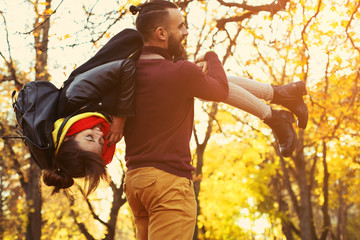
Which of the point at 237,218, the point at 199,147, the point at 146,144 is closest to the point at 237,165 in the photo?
the point at 237,218

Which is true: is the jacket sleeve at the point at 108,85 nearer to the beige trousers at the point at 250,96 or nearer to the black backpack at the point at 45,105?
the black backpack at the point at 45,105

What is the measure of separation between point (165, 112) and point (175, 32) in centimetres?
57

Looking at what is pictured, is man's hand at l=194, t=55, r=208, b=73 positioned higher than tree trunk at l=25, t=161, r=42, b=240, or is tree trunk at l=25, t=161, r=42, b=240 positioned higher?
man's hand at l=194, t=55, r=208, b=73

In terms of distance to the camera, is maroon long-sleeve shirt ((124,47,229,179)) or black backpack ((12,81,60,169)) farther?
maroon long-sleeve shirt ((124,47,229,179))

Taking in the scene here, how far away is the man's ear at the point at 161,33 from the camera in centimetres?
281

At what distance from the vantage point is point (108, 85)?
8.51 feet

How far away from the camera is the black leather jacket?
8.41ft

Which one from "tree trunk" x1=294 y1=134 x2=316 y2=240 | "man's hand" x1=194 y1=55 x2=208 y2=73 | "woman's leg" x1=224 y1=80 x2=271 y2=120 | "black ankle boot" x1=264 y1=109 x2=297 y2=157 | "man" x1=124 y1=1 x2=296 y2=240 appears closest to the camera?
"man" x1=124 y1=1 x2=296 y2=240

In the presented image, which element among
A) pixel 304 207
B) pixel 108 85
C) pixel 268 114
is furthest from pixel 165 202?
pixel 304 207

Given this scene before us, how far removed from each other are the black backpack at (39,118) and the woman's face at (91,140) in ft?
0.56

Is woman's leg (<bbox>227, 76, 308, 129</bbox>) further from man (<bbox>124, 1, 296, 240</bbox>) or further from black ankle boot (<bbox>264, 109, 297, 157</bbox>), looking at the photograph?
man (<bbox>124, 1, 296, 240</bbox>)

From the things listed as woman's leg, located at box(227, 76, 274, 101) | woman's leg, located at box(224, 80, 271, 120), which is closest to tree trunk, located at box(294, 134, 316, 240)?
woman's leg, located at box(227, 76, 274, 101)

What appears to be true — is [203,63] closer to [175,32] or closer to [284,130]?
[175,32]

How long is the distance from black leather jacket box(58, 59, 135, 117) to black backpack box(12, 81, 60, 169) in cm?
10
